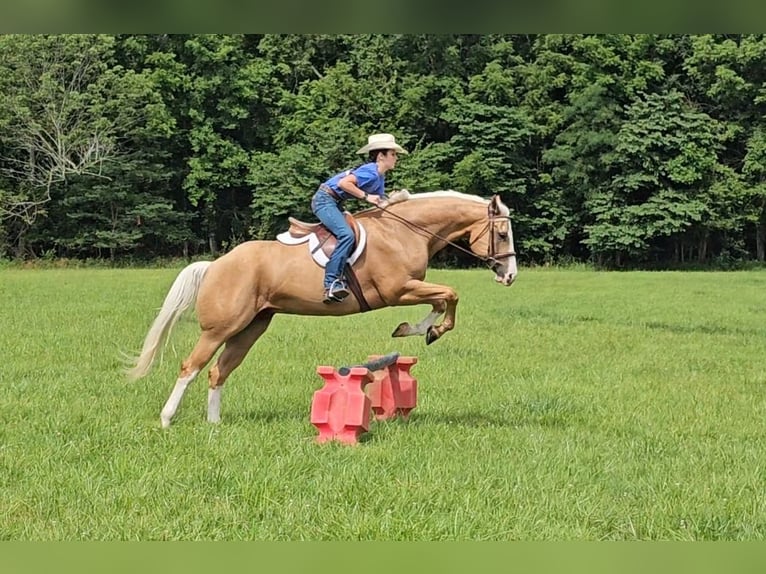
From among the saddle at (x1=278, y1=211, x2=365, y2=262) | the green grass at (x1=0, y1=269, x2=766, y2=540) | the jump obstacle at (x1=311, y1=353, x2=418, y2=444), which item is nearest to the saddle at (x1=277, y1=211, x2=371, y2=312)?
the saddle at (x1=278, y1=211, x2=365, y2=262)

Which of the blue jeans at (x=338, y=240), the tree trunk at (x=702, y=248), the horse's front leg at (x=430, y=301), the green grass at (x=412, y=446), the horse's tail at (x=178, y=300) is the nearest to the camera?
the green grass at (x=412, y=446)

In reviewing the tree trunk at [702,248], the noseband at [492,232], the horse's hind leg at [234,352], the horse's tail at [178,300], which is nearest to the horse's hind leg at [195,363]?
the horse's hind leg at [234,352]

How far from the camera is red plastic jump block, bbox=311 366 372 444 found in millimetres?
6734

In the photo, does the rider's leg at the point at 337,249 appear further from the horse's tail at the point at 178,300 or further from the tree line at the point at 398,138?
the tree line at the point at 398,138

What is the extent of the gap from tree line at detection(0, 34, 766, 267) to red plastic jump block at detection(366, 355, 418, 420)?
34.0m

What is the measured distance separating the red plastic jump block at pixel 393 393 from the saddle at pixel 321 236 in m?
1.21

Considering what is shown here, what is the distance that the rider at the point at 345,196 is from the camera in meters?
7.30

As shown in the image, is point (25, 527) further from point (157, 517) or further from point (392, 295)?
point (392, 295)

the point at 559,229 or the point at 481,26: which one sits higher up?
the point at 481,26

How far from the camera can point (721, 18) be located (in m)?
1.79

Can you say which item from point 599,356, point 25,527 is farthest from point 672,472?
point 599,356

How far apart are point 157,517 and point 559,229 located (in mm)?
40656

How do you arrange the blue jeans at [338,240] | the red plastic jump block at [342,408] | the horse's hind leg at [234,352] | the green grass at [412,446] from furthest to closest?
1. the horse's hind leg at [234,352]
2. the blue jeans at [338,240]
3. the red plastic jump block at [342,408]
4. the green grass at [412,446]

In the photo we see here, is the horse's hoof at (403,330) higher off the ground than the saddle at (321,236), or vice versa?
the saddle at (321,236)
